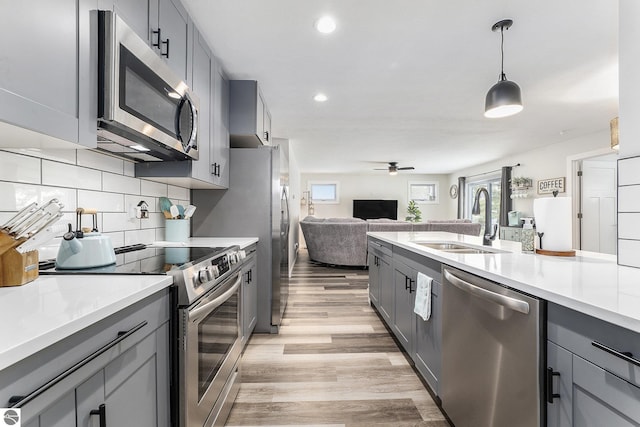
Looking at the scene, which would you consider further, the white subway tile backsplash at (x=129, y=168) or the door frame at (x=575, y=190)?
the door frame at (x=575, y=190)

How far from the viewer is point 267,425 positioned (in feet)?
5.05

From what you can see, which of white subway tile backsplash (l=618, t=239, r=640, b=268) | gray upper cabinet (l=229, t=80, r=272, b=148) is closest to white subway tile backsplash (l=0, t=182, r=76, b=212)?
gray upper cabinet (l=229, t=80, r=272, b=148)

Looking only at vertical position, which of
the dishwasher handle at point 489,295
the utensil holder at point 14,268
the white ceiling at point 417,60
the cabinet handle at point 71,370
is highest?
the white ceiling at point 417,60

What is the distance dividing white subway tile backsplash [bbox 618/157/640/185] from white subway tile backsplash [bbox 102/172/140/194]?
241 centimetres

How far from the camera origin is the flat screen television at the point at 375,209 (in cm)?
939

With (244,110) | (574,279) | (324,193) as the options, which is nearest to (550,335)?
(574,279)

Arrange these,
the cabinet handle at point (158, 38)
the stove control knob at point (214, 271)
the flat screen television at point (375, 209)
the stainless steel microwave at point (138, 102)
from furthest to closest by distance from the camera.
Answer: the flat screen television at point (375, 209), the cabinet handle at point (158, 38), the stove control knob at point (214, 271), the stainless steel microwave at point (138, 102)

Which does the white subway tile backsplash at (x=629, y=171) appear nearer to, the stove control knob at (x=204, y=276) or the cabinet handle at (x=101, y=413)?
the stove control knob at (x=204, y=276)

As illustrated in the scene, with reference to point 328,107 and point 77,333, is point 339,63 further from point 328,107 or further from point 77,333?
point 77,333

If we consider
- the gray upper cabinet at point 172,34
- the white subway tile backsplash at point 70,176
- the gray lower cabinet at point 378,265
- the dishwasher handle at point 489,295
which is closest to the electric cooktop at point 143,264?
the white subway tile backsplash at point 70,176

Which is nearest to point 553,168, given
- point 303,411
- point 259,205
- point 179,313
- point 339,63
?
point 339,63

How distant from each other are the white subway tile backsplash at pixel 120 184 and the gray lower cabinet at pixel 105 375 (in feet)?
3.10

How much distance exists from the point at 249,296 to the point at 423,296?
1325mm

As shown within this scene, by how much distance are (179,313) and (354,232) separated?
15.6ft
